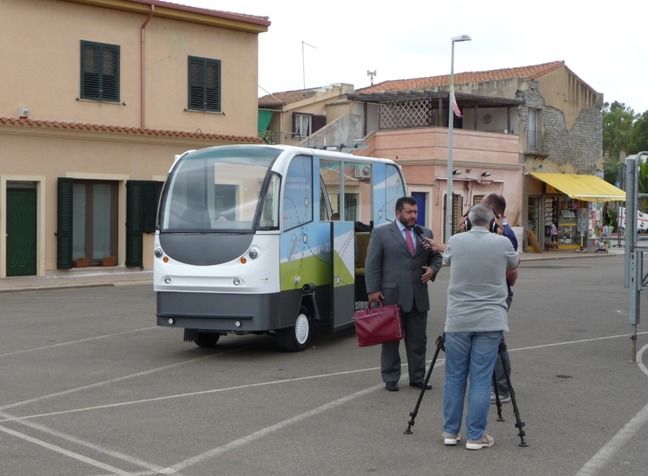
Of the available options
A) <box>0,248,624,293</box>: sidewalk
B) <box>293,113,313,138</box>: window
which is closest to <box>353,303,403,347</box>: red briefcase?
<box>0,248,624,293</box>: sidewalk

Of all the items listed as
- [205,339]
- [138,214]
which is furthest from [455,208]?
[205,339]

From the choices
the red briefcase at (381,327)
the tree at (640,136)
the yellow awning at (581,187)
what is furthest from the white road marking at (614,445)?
the tree at (640,136)

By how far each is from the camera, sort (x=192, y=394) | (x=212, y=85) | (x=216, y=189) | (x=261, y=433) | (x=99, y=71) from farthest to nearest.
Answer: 1. (x=212, y=85)
2. (x=99, y=71)
3. (x=216, y=189)
4. (x=192, y=394)
5. (x=261, y=433)

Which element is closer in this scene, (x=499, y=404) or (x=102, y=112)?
(x=499, y=404)

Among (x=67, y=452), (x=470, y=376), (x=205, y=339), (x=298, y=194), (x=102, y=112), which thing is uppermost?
(x=102, y=112)

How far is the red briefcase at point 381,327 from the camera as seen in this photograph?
9508 mm

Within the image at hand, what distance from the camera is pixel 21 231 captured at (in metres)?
25.4

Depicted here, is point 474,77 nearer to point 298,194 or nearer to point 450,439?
point 298,194

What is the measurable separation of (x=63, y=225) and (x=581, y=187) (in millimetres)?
25948

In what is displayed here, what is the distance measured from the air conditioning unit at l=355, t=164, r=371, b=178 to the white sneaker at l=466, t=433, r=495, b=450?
24.3 feet

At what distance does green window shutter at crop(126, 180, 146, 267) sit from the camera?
27.4 meters

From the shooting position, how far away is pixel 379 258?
32.7ft

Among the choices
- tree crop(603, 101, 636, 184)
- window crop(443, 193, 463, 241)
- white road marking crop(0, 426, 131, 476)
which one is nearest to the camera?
white road marking crop(0, 426, 131, 476)

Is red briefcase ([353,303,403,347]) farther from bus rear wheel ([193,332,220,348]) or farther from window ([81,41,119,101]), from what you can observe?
window ([81,41,119,101])
